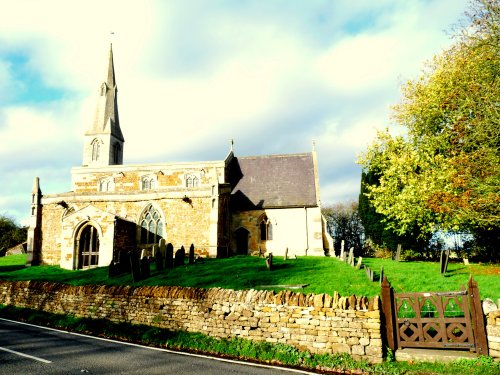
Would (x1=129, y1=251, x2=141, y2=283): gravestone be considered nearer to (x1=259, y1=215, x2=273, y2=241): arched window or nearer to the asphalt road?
the asphalt road

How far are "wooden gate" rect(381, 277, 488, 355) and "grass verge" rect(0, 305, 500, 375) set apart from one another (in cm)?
44

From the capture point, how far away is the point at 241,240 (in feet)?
105

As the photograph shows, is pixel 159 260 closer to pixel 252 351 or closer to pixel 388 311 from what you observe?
pixel 252 351

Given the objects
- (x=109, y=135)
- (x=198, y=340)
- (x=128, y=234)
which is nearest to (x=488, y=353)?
(x=198, y=340)

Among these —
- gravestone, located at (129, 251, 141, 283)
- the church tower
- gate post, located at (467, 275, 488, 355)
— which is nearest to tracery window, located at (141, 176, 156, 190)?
the church tower

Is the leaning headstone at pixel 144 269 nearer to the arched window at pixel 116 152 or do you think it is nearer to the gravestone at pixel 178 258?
the gravestone at pixel 178 258

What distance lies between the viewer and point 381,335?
8797 millimetres

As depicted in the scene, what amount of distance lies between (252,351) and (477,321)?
5518 mm

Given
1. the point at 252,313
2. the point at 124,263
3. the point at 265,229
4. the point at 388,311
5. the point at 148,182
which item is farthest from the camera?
the point at 148,182

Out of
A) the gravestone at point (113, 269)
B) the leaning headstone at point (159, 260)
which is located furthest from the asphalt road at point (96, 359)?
the leaning headstone at point (159, 260)

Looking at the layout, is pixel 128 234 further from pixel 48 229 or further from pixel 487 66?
pixel 487 66

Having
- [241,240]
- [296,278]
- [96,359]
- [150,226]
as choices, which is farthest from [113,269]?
[241,240]

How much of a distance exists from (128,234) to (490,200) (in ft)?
70.8

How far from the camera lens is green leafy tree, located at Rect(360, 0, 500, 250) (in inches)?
657
